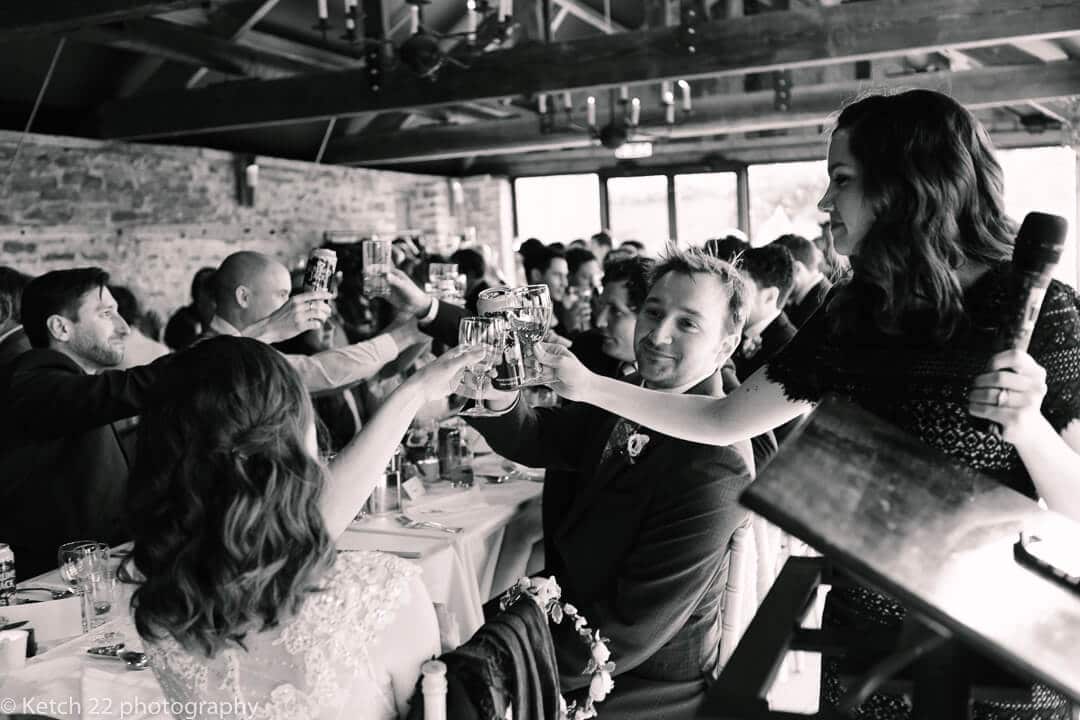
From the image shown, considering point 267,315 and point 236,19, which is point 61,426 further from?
point 236,19

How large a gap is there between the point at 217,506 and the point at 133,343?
127 inches

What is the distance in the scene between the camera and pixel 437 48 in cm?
520

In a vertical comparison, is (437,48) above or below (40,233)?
above

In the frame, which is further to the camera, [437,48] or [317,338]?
[437,48]

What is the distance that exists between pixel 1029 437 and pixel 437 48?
181 inches

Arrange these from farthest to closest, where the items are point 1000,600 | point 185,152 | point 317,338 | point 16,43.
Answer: point 185,152 → point 16,43 → point 317,338 → point 1000,600

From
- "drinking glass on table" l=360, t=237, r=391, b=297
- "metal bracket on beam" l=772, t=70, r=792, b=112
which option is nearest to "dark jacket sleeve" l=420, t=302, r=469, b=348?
"drinking glass on table" l=360, t=237, r=391, b=297

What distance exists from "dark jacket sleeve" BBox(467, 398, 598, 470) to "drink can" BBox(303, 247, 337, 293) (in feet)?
2.15

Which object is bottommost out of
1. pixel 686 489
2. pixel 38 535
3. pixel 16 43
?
pixel 38 535

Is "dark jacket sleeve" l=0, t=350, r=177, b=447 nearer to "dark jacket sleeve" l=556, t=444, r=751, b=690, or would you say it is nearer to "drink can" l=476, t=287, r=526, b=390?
"drink can" l=476, t=287, r=526, b=390

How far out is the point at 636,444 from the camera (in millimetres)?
2326

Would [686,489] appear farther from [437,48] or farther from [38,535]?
[437,48]

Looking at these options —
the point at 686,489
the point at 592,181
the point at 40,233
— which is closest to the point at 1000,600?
the point at 686,489

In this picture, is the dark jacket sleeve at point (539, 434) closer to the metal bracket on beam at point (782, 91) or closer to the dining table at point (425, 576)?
the dining table at point (425, 576)
